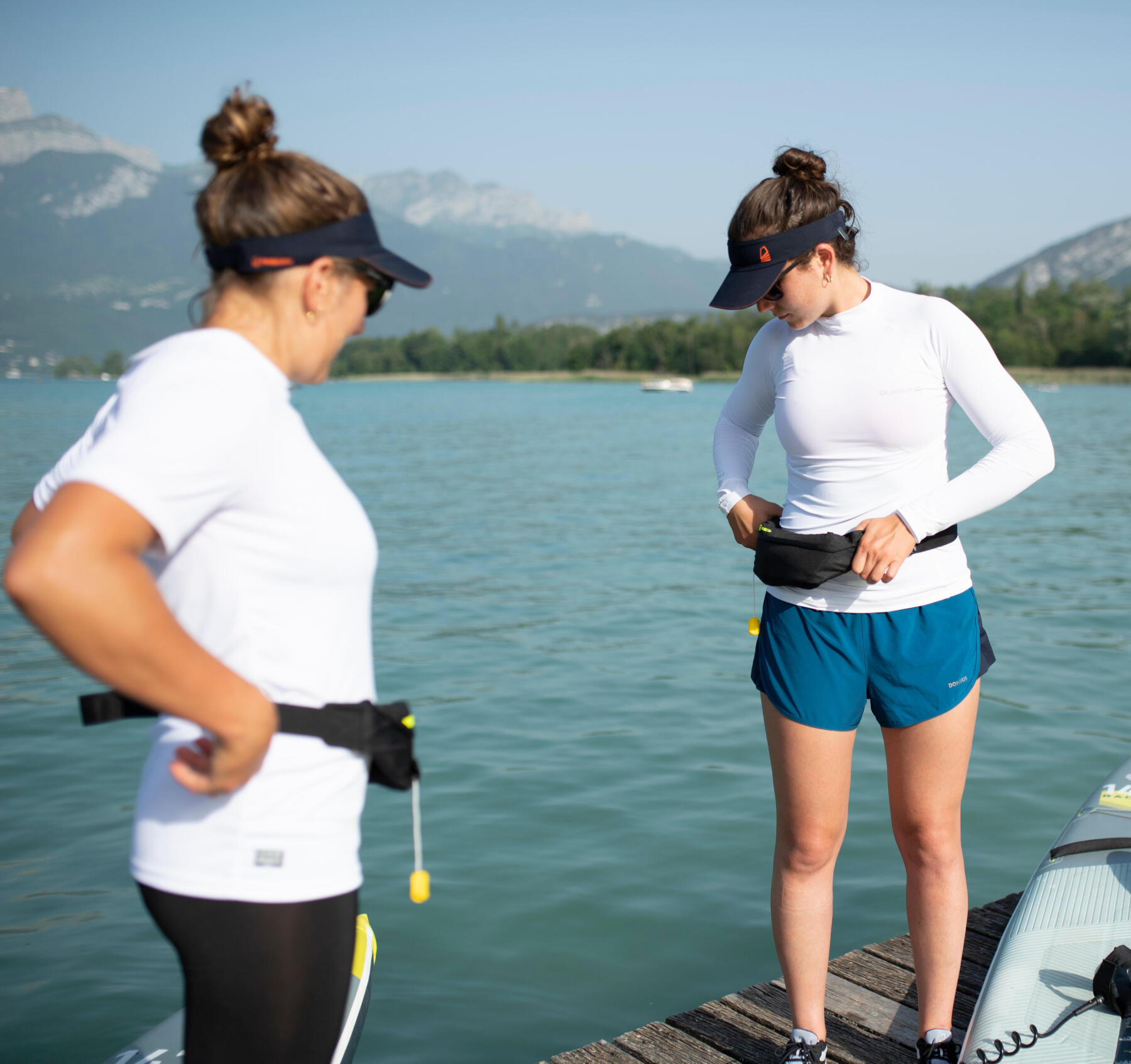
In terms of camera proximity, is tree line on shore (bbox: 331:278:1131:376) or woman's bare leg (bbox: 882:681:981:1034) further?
tree line on shore (bbox: 331:278:1131:376)

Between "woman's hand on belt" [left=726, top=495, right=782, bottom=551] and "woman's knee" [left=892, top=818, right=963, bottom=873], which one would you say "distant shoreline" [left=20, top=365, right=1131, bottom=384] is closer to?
"woman's hand on belt" [left=726, top=495, right=782, bottom=551]

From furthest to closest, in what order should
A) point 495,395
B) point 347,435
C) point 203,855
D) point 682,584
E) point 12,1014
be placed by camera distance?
point 495,395 < point 347,435 < point 682,584 < point 12,1014 < point 203,855

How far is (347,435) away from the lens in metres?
37.2

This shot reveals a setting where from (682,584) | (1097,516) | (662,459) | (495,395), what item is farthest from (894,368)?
(495,395)

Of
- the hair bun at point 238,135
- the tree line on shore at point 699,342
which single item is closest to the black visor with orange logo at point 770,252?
the hair bun at point 238,135

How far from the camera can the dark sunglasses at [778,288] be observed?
2.42 m

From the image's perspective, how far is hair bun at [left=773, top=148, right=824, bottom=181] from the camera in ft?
8.15

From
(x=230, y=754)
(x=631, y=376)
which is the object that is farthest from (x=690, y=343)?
(x=230, y=754)

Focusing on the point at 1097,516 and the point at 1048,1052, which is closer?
the point at 1048,1052

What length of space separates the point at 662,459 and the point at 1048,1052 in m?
25.1

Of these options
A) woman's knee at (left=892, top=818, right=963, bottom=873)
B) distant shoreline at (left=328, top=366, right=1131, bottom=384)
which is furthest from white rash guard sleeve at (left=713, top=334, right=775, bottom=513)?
distant shoreline at (left=328, top=366, right=1131, bottom=384)

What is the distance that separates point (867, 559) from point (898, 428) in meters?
0.32

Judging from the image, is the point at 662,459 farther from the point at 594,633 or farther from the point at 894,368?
the point at 894,368

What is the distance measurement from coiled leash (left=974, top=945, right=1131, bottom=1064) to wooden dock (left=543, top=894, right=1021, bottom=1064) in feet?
1.18
